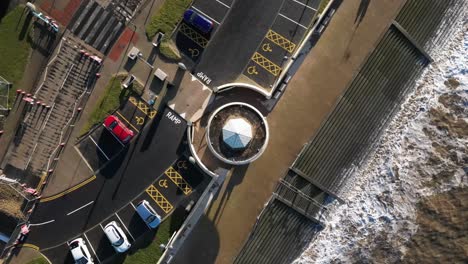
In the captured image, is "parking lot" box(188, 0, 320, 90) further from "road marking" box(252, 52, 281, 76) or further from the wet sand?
the wet sand

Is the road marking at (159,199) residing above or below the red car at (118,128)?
below

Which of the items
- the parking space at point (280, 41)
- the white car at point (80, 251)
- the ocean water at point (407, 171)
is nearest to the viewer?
the white car at point (80, 251)

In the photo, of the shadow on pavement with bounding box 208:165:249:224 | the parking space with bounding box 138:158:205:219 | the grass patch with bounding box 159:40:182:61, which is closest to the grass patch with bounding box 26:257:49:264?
the parking space with bounding box 138:158:205:219

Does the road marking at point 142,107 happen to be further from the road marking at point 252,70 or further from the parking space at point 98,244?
the parking space at point 98,244

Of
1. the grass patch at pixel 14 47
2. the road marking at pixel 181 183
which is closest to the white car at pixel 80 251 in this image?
the road marking at pixel 181 183

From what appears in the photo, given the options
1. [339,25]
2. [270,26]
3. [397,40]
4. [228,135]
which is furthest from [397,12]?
[228,135]

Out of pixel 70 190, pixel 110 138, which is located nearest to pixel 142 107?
pixel 110 138
